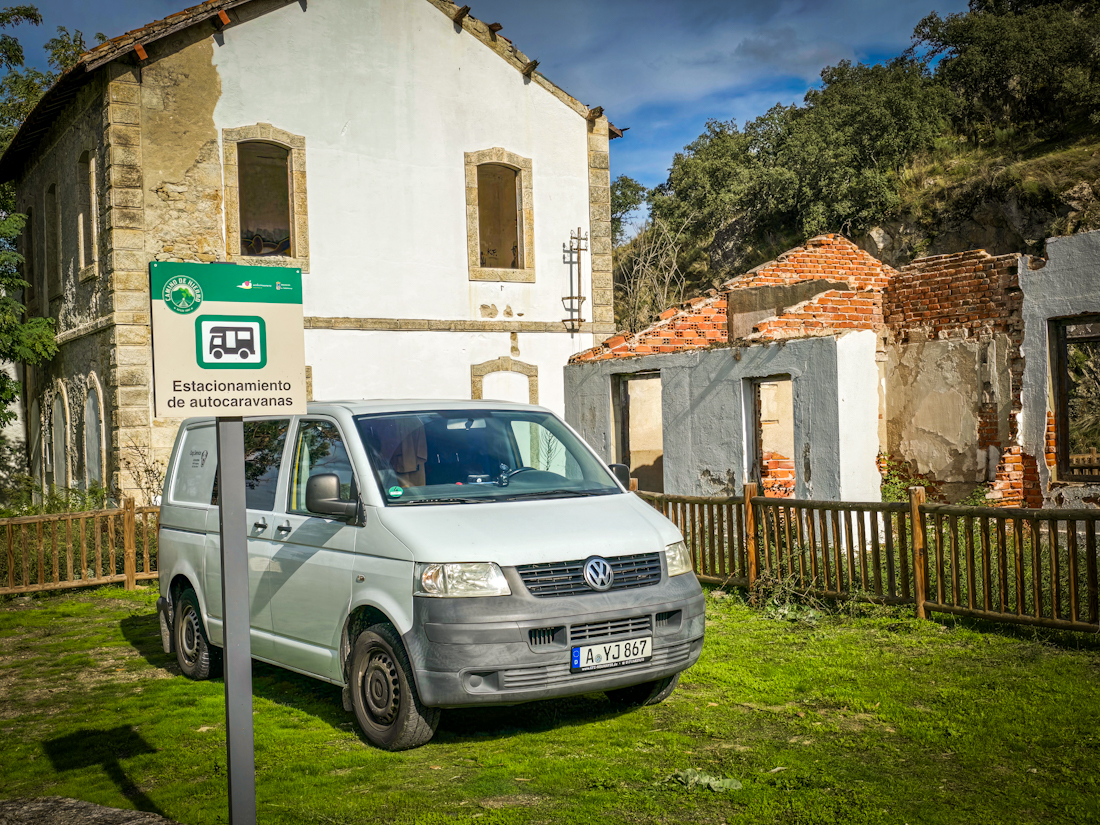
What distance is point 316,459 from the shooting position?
20.2 feet

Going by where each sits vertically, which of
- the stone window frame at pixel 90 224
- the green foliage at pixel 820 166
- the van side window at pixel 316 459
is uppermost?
the green foliage at pixel 820 166

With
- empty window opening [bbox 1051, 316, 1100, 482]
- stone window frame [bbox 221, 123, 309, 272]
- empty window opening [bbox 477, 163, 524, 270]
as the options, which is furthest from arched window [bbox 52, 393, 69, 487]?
empty window opening [bbox 1051, 316, 1100, 482]

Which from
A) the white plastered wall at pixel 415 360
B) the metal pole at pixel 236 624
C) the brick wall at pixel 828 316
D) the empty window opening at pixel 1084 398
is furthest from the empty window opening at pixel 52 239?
the empty window opening at pixel 1084 398

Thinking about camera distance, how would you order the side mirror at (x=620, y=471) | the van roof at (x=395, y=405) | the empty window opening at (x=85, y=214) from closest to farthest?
the van roof at (x=395, y=405), the side mirror at (x=620, y=471), the empty window opening at (x=85, y=214)

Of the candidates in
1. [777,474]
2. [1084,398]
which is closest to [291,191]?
[777,474]

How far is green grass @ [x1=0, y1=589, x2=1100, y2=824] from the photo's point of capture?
446cm

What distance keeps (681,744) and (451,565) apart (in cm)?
161

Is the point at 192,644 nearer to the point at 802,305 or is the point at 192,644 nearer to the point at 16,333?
the point at 802,305

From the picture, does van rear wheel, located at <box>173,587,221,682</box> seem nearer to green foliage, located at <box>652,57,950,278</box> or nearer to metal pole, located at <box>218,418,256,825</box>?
metal pole, located at <box>218,418,256,825</box>

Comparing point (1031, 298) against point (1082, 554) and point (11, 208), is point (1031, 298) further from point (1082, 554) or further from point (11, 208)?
point (11, 208)

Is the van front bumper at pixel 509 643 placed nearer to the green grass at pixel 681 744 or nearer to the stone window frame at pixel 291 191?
the green grass at pixel 681 744

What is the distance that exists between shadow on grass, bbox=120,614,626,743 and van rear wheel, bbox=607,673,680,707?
0.24ft

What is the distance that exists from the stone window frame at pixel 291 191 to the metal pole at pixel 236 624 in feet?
42.7

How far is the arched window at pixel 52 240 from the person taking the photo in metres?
20.2
